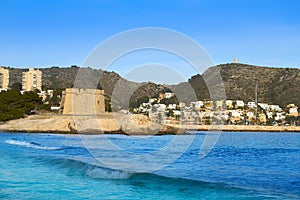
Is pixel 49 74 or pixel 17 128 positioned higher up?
pixel 49 74

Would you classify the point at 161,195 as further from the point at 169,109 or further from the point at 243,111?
the point at 243,111

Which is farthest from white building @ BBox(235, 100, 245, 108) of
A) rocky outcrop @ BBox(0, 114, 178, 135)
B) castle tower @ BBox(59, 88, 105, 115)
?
rocky outcrop @ BBox(0, 114, 178, 135)

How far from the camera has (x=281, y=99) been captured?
99625 millimetres

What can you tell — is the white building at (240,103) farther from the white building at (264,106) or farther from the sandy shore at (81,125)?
the sandy shore at (81,125)

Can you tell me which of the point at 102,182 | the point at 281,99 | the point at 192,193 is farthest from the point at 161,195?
the point at 281,99

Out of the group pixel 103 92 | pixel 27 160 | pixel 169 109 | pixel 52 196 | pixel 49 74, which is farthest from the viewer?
pixel 49 74

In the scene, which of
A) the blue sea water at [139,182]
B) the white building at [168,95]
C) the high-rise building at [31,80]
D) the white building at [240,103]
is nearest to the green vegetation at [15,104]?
the white building at [168,95]

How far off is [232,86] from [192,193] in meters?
85.6

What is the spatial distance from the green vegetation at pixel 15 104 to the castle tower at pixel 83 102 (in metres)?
4.66

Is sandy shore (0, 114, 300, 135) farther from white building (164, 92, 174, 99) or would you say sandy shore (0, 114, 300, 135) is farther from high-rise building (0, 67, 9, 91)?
high-rise building (0, 67, 9, 91)

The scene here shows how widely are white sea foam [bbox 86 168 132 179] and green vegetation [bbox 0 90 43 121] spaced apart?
45353 millimetres

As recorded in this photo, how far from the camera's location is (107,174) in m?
14.7

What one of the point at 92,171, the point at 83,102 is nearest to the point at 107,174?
the point at 92,171

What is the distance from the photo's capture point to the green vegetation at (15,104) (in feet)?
194
